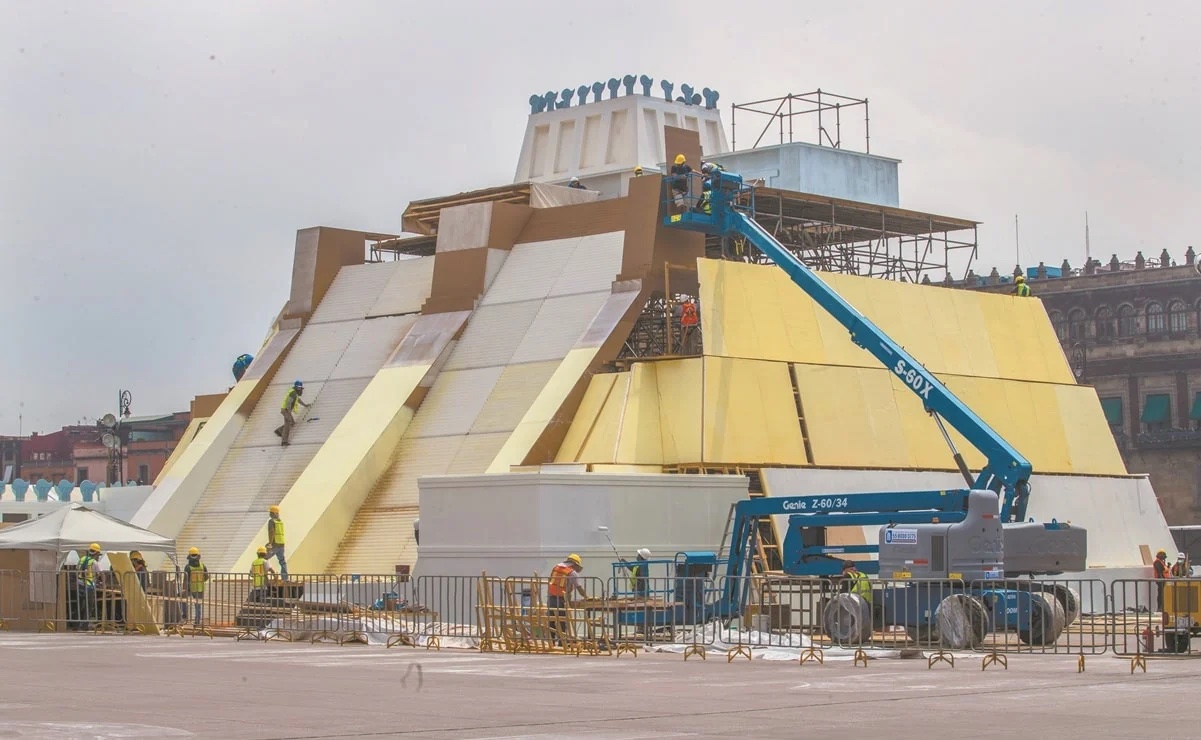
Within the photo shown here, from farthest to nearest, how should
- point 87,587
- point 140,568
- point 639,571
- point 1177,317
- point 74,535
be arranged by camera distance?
point 1177,317, point 140,568, point 74,535, point 87,587, point 639,571

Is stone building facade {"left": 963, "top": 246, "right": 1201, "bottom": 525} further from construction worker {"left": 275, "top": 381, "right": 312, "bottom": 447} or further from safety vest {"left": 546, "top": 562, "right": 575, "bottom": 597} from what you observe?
safety vest {"left": 546, "top": 562, "right": 575, "bottom": 597}

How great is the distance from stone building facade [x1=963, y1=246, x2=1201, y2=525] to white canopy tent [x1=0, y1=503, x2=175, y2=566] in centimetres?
6016

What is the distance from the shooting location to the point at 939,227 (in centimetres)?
4969

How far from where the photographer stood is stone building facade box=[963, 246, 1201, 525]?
87125 mm

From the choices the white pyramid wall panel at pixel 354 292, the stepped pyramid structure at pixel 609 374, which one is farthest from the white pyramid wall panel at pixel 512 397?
the white pyramid wall panel at pixel 354 292

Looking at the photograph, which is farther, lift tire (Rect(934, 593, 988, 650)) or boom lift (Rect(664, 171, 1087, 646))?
boom lift (Rect(664, 171, 1087, 646))

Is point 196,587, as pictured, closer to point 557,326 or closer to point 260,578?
point 260,578

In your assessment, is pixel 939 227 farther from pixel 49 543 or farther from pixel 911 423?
pixel 49 543

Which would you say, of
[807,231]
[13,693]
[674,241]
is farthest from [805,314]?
[13,693]

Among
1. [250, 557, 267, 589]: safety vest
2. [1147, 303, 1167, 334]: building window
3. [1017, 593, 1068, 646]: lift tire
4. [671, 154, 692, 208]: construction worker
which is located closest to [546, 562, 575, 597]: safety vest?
[1017, 593, 1068, 646]: lift tire

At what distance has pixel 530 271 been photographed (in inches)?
1753

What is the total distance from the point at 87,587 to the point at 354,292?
1740cm

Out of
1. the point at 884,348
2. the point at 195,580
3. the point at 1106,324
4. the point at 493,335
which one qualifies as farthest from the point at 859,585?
the point at 1106,324

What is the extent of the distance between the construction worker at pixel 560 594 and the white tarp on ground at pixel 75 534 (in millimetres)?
10482
